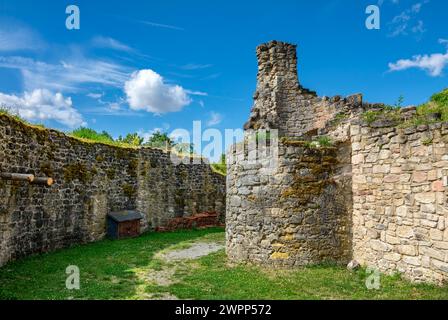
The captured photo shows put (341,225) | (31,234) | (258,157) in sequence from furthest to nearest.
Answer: (31,234) < (258,157) < (341,225)

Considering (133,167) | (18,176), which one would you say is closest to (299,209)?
(18,176)

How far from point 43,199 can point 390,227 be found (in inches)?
385

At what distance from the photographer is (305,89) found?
637 inches

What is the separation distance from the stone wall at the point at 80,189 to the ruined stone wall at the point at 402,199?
890 centimetres

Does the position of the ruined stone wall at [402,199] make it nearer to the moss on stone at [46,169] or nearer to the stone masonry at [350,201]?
the stone masonry at [350,201]

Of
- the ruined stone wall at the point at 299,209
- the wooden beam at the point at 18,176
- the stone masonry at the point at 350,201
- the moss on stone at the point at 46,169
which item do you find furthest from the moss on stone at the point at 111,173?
the ruined stone wall at the point at 299,209

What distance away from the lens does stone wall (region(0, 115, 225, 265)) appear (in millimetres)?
9602

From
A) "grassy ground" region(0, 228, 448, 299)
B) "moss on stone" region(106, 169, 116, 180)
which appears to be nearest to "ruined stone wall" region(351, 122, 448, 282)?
"grassy ground" region(0, 228, 448, 299)

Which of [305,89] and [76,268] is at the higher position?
[305,89]

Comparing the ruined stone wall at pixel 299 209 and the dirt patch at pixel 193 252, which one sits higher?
the ruined stone wall at pixel 299 209

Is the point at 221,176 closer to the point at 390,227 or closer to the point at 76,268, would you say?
the point at 76,268

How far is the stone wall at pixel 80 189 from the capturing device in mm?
9602

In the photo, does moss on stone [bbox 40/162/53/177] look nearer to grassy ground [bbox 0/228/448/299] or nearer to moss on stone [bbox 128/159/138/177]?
grassy ground [bbox 0/228/448/299]
